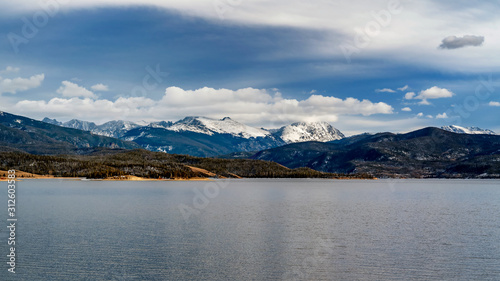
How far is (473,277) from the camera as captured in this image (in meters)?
56.1

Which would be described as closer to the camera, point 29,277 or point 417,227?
point 29,277

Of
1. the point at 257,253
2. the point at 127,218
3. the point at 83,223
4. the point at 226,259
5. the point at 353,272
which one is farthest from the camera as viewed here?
the point at 127,218

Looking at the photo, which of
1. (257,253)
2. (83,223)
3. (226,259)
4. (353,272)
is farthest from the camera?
(83,223)

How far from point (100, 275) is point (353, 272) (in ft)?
113

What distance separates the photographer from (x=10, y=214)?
111312 mm

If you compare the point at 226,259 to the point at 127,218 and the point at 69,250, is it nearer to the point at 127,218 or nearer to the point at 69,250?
the point at 69,250

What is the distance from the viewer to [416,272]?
5844 centimetres

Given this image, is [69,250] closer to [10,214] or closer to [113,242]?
[113,242]

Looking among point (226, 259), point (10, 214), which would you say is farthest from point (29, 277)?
point (10, 214)

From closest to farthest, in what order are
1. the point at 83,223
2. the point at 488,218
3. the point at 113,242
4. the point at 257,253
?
the point at 257,253, the point at 113,242, the point at 83,223, the point at 488,218

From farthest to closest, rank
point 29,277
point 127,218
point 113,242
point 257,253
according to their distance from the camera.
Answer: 1. point 127,218
2. point 113,242
3. point 257,253
4. point 29,277

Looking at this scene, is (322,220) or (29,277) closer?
(29,277)

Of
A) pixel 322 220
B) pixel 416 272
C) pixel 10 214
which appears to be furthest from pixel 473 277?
pixel 10 214

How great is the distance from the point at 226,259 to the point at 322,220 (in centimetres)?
5248
